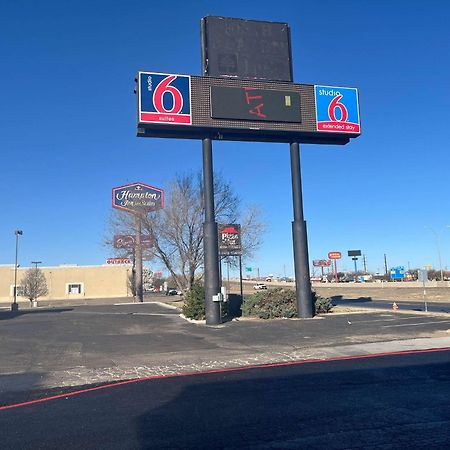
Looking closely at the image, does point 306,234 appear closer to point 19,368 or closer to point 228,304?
point 228,304

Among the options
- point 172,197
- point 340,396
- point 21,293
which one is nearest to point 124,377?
point 340,396

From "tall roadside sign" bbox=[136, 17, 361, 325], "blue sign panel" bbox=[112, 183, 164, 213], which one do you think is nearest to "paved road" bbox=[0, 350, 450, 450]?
"tall roadside sign" bbox=[136, 17, 361, 325]

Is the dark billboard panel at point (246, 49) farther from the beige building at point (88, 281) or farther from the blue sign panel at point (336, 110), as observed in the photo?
the beige building at point (88, 281)

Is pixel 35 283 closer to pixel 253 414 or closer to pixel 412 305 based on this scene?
pixel 412 305

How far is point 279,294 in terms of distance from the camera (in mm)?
24875

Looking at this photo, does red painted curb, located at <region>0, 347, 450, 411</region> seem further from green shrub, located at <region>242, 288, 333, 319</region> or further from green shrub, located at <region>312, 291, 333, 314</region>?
green shrub, located at <region>312, 291, 333, 314</region>

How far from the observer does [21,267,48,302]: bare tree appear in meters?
75.8

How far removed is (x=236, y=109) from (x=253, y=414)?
17.4 meters

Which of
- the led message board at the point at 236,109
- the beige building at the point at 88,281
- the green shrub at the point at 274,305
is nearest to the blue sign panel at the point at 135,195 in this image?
the beige building at the point at 88,281

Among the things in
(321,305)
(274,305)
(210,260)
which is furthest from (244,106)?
(321,305)

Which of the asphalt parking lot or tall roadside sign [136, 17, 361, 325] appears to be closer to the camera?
the asphalt parking lot

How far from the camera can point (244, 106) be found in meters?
22.4

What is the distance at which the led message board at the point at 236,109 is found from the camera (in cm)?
2136

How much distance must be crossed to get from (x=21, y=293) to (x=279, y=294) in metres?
64.2
